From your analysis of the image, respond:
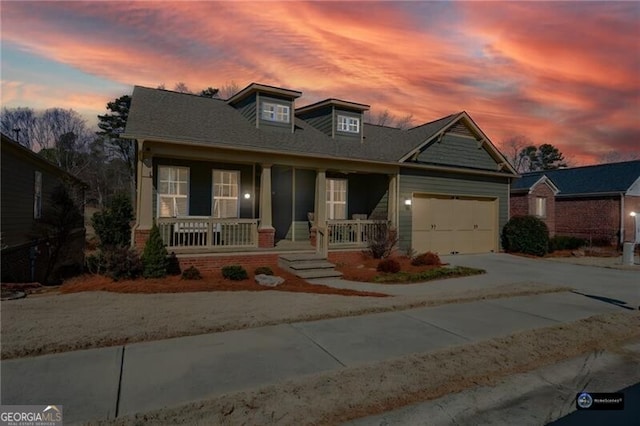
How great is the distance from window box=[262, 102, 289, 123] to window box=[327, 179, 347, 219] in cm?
302

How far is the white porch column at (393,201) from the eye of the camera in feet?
48.0

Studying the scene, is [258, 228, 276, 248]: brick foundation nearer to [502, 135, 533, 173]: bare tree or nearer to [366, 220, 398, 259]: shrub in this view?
[366, 220, 398, 259]: shrub

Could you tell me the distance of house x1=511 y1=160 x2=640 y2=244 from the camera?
2181 centimetres

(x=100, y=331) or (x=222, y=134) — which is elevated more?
(x=222, y=134)

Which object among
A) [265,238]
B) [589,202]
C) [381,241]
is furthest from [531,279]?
[589,202]

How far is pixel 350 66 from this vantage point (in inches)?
539

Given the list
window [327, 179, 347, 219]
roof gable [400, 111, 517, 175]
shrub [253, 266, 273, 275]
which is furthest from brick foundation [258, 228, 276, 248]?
roof gable [400, 111, 517, 175]

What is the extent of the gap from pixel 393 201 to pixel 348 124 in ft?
13.0

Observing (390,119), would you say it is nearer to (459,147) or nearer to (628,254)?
(459,147)

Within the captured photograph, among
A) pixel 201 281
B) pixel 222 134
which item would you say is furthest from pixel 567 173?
pixel 201 281

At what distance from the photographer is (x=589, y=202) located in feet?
76.7

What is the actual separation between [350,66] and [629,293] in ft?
35.5

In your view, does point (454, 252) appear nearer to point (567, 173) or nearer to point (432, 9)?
point (432, 9)

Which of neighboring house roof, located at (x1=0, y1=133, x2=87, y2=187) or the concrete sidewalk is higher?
neighboring house roof, located at (x1=0, y1=133, x2=87, y2=187)
